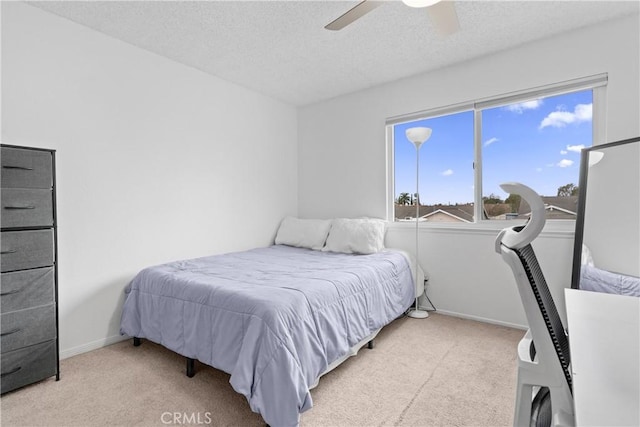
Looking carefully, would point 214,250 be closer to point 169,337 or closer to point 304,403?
point 169,337

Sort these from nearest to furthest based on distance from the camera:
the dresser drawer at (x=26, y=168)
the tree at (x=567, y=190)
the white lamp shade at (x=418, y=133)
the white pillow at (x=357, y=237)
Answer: the dresser drawer at (x=26, y=168) → the tree at (x=567, y=190) → the white lamp shade at (x=418, y=133) → the white pillow at (x=357, y=237)

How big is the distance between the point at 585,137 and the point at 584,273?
3.76ft

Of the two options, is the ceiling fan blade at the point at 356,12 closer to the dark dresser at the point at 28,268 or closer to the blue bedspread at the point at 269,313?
the blue bedspread at the point at 269,313

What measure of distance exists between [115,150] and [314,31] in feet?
5.90

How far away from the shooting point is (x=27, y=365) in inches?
75.4

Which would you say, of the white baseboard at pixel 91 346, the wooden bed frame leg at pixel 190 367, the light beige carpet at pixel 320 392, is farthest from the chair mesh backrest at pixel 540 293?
the white baseboard at pixel 91 346

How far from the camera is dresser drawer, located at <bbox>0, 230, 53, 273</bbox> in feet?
5.99

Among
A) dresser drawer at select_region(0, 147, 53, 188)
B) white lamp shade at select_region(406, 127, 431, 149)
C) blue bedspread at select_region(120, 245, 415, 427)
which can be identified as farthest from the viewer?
white lamp shade at select_region(406, 127, 431, 149)

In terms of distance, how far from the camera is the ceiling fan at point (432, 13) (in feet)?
5.65

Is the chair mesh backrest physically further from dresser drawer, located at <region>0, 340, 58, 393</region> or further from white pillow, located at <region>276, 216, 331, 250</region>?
white pillow, located at <region>276, 216, 331, 250</region>

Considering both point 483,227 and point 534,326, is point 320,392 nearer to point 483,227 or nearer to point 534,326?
point 534,326

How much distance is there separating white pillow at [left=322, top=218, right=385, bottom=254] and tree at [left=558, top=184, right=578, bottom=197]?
1.51 metres

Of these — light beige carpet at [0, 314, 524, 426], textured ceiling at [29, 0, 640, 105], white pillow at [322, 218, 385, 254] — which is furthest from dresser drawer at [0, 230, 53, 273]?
white pillow at [322, 218, 385, 254]

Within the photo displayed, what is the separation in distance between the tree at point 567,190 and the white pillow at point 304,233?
6.92ft
